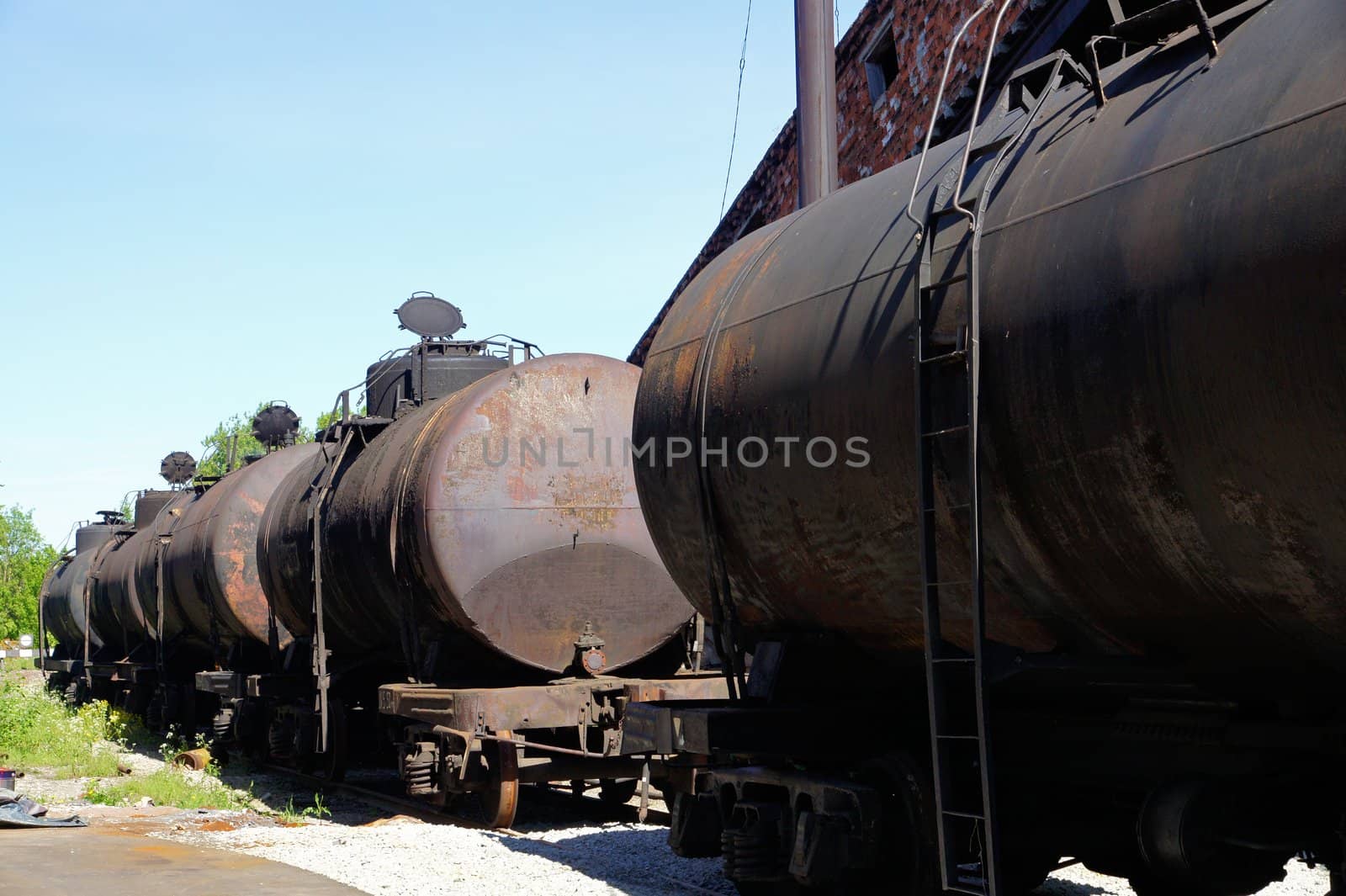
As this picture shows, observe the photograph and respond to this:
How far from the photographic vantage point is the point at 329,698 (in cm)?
1268

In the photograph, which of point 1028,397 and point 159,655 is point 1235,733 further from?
point 159,655

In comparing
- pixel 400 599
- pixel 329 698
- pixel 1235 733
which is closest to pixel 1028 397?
pixel 1235 733

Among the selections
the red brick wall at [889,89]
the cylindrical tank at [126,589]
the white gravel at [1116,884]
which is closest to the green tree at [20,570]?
the cylindrical tank at [126,589]

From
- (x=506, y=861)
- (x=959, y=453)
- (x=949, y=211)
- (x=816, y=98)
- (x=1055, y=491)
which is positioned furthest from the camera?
(x=816, y=98)

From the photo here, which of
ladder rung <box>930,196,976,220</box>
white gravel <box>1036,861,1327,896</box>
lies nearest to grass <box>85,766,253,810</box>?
white gravel <box>1036,861,1327,896</box>

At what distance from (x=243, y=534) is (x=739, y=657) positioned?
11.0 metres

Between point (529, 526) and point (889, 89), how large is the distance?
33.4 ft

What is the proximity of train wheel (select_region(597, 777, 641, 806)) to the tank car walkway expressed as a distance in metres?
3.41

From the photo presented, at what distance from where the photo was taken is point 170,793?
12594mm

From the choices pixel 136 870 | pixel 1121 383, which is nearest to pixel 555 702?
pixel 136 870

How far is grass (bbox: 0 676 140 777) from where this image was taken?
15.9 metres

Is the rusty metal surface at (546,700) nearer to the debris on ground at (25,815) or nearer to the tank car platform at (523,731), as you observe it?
the tank car platform at (523,731)

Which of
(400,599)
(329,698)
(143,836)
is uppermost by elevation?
(400,599)

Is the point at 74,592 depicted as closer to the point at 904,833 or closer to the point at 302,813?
the point at 302,813
